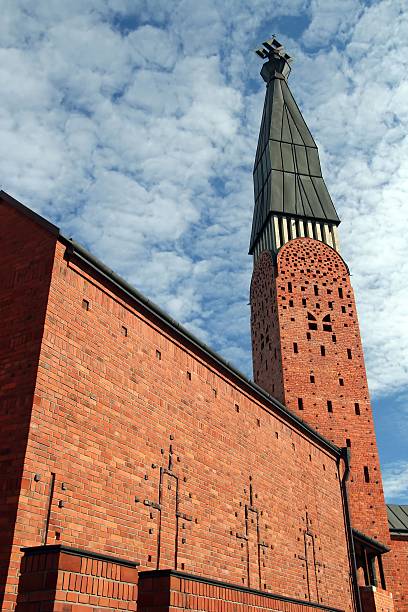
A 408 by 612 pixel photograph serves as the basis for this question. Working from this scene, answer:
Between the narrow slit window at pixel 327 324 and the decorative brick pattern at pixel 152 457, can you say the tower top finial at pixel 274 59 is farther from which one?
the decorative brick pattern at pixel 152 457

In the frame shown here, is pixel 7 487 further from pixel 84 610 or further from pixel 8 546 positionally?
pixel 84 610

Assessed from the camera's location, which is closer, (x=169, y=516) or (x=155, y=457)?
(x=169, y=516)

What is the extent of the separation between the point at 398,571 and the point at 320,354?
10.2 m

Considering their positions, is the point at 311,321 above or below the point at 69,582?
above

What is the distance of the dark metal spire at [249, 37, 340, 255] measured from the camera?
107ft

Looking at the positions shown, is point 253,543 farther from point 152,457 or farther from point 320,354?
point 320,354

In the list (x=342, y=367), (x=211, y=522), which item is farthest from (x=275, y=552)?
(x=342, y=367)

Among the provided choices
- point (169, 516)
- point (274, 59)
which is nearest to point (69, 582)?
point (169, 516)

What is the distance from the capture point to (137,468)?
34.0 feet

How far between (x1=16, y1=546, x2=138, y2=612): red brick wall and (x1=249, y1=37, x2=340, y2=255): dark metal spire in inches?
1039

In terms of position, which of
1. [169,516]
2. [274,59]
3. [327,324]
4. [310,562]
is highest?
[274,59]

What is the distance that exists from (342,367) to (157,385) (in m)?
18.9

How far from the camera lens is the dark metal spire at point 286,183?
3253cm

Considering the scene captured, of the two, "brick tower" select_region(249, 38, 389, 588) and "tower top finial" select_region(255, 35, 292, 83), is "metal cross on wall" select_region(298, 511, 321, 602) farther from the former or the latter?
"tower top finial" select_region(255, 35, 292, 83)
